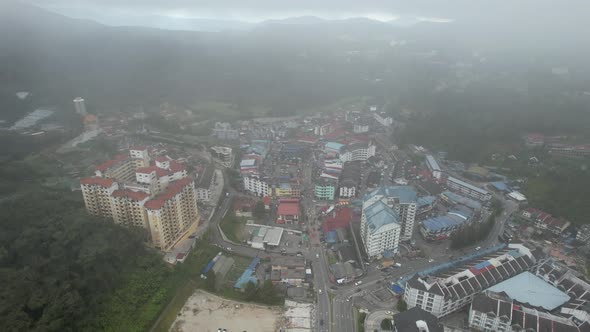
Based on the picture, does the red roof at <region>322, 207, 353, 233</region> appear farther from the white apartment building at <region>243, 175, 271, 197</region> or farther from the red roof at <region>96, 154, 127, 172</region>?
the red roof at <region>96, 154, 127, 172</region>

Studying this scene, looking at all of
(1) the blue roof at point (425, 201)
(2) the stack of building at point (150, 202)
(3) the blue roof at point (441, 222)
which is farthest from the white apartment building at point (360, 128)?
(2) the stack of building at point (150, 202)

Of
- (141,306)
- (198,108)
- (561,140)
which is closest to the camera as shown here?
(141,306)

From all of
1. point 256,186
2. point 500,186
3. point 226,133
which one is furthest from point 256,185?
point 500,186

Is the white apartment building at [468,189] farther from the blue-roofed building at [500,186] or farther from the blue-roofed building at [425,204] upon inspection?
the blue-roofed building at [425,204]

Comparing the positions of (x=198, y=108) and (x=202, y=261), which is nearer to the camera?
(x=202, y=261)

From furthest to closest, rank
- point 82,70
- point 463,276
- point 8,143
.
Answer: point 82,70
point 8,143
point 463,276

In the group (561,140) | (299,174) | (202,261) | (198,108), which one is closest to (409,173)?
(299,174)

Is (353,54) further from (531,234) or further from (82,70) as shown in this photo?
(531,234)
